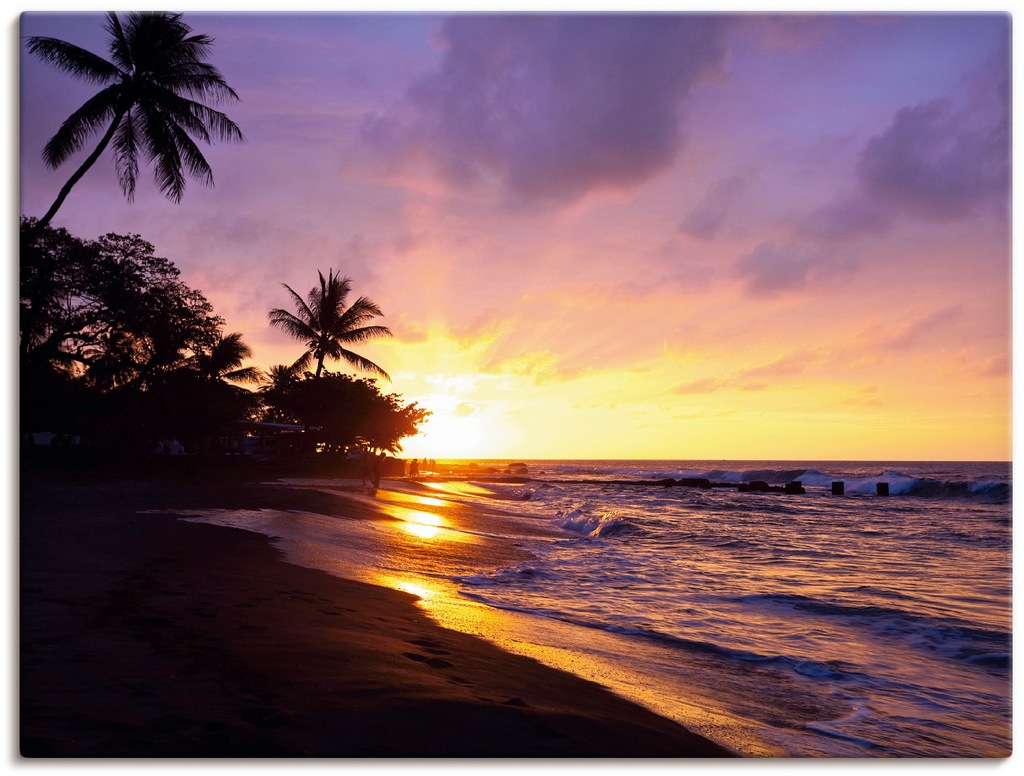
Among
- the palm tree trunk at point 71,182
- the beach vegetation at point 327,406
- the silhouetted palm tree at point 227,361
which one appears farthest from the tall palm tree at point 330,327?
the palm tree trunk at point 71,182

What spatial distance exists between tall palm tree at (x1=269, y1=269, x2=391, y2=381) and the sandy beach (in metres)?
28.4

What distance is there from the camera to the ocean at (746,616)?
4.36 meters

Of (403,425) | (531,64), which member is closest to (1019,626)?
(531,64)

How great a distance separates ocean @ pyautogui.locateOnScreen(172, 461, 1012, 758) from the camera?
172 inches

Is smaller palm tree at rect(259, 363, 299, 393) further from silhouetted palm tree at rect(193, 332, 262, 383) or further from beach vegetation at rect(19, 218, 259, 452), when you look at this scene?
beach vegetation at rect(19, 218, 259, 452)

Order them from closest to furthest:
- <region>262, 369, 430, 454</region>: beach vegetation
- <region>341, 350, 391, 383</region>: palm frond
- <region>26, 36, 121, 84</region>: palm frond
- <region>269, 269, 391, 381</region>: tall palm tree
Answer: <region>26, 36, 121, 84</region>: palm frond, <region>269, 269, 391, 381</region>: tall palm tree, <region>341, 350, 391, 383</region>: palm frond, <region>262, 369, 430, 454</region>: beach vegetation

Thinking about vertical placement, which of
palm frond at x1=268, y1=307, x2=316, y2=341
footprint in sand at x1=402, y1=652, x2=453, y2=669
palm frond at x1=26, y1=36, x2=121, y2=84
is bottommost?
footprint in sand at x1=402, y1=652, x2=453, y2=669

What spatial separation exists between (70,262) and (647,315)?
6.42 meters

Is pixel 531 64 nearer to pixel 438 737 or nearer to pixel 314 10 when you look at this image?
pixel 314 10

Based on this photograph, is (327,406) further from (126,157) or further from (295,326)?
(126,157)

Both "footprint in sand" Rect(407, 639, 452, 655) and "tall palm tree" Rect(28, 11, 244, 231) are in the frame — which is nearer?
"footprint in sand" Rect(407, 639, 452, 655)

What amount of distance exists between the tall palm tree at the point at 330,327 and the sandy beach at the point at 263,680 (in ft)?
93.1

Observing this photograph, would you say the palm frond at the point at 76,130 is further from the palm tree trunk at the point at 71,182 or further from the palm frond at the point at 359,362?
the palm frond at the point at 359,362

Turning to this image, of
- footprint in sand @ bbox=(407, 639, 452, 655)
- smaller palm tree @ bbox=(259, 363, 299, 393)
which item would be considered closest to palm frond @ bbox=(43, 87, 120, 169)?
footprint in sand @ bbox=(407, 639, 452, 655)
